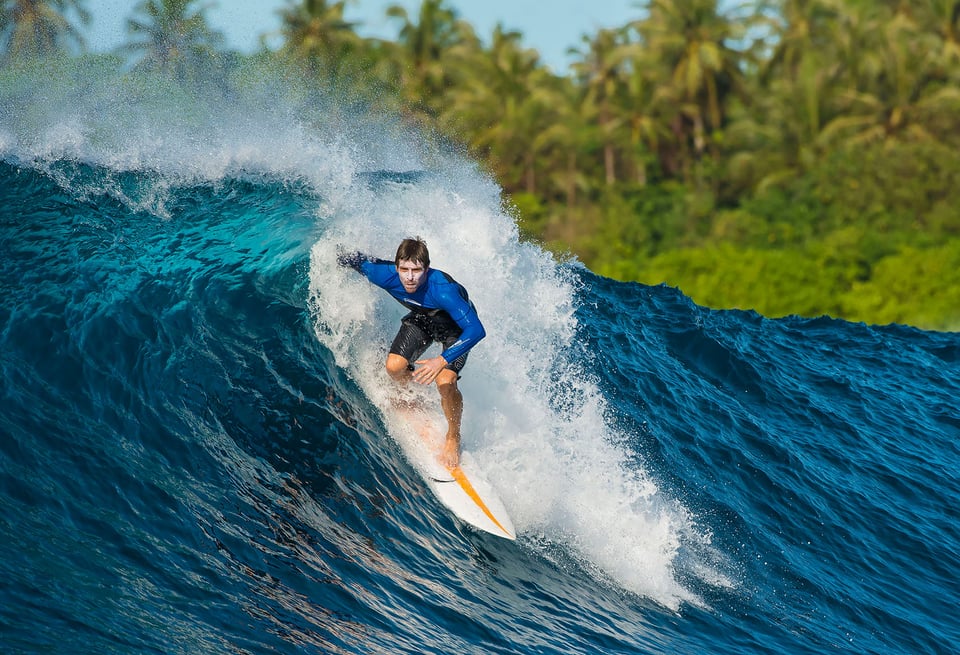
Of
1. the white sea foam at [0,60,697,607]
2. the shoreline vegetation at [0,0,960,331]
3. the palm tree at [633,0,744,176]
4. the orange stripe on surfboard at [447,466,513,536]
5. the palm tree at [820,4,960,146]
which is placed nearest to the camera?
the orange stripe on surfboard at [447,466,513,536]

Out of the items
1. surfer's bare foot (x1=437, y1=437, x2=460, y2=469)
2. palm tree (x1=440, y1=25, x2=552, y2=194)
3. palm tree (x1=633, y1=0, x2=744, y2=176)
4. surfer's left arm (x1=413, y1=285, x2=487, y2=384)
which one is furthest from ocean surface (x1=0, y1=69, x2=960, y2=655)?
palm tree (x1=633, y1=0, x2=744, y2=176)

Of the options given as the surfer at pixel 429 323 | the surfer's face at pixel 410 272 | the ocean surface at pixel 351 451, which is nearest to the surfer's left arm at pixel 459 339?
the surfer at pixel 429 323

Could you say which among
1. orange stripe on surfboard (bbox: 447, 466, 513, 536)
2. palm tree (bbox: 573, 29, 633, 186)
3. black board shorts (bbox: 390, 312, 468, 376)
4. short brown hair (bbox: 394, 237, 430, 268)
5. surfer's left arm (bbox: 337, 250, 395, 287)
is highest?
palm tree (bbox: 573, 29, 633, 186)

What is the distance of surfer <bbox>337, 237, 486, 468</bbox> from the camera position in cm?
686

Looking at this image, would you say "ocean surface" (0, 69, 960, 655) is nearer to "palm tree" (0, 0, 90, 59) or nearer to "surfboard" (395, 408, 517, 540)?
"surfboard" (395, 408, 517, 540)

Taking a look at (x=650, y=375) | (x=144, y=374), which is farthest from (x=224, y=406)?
(x=650, y=375)

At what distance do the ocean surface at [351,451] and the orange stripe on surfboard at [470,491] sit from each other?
137mm

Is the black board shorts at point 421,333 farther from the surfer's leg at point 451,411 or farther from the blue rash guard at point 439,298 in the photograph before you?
the surfer's leg at point 451,411

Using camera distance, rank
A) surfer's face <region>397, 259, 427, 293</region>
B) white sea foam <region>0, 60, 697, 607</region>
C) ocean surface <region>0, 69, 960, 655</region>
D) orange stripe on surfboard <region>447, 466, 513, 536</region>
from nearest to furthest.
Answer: ocean surface <region>0, 69, 960, 655</region> < surfer's face <region>397, 259, 427, 293</region> < orange stripe on surfboard <region>447, 466, 513, 536</region> < white sea foam <region>0, 60, 697, 607</region>

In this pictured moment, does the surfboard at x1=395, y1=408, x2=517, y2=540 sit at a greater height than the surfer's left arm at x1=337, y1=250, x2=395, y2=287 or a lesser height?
lesser

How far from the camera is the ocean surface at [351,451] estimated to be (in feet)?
19.3

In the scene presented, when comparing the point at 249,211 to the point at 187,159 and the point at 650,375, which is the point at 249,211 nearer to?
the point at 187,159

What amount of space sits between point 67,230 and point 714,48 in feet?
131

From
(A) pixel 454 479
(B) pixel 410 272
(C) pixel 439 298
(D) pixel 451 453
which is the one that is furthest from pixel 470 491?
(B) pixel 410 272
